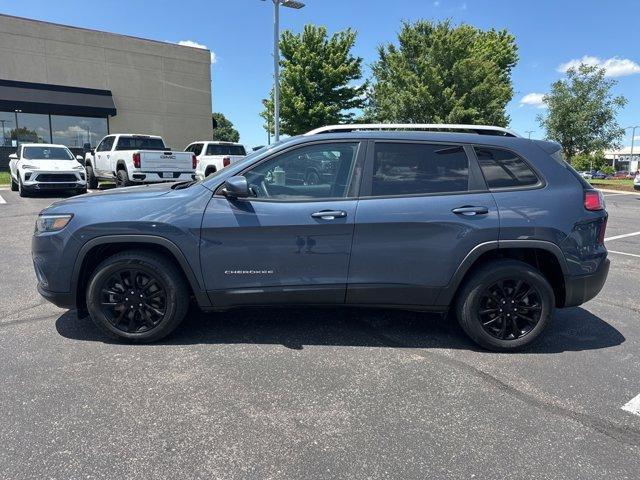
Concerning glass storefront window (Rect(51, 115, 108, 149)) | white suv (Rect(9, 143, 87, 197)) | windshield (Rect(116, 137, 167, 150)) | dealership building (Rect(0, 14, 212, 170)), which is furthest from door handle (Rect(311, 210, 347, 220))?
glass storefront window (Rect(51, 115, 108, 149))

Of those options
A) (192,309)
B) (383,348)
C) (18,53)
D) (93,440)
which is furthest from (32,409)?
(18,53)

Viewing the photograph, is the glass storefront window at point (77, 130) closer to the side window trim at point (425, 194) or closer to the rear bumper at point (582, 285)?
the side window trim at point (425, 194)

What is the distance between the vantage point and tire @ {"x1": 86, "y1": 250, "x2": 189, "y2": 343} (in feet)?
11.7

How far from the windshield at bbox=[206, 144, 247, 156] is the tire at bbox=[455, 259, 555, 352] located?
50.6 feet

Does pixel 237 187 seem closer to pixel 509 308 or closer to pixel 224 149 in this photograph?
pixel 509 308

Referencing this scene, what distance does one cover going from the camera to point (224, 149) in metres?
17.9

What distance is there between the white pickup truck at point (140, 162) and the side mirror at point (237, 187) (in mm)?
9652

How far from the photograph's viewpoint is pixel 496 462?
238cm

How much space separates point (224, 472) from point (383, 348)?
5.88 feet

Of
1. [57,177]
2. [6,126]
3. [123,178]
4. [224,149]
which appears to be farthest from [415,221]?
[6,126]

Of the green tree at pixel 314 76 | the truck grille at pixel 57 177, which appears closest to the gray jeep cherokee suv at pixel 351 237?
the truck grille at pixel 57 177

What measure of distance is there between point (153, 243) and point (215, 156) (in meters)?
14.3

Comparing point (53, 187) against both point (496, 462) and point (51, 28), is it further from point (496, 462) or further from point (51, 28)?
point (51, 28)

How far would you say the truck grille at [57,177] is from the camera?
45.3 ft
